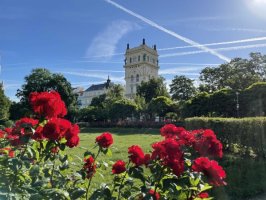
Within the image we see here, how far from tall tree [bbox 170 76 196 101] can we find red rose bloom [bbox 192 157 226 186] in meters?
73.5

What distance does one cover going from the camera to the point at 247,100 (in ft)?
122

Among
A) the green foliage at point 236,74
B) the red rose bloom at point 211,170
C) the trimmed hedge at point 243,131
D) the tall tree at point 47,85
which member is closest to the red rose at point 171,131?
the red rose bloom at point 211,170

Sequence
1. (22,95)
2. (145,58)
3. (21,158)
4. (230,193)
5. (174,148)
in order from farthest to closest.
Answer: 1. (145,58)
2. (22,95)
3. (230,193)
4. (21,158)
5. (174,148)

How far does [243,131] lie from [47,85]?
5424cm

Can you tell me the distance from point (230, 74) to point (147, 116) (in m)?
15.2

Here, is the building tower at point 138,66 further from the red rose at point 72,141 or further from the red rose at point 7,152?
the red rose at point 72,141

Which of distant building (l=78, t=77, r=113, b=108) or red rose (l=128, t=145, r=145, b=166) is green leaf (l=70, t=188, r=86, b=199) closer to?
red rose (l=128, t=145, r=145, b=166)

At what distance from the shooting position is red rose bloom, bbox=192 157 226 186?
293cm

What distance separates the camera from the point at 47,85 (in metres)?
62.8

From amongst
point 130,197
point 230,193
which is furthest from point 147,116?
point 130,197

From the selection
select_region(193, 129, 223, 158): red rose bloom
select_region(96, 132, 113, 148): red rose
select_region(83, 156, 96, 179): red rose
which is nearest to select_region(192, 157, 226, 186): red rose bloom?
select_region(193, 129, 223, 158): red rose bloom

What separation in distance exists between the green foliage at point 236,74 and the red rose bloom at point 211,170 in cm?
5038

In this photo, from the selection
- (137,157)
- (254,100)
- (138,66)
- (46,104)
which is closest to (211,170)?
(137,157)

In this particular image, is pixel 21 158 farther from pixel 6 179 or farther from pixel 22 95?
pixel 22 95
